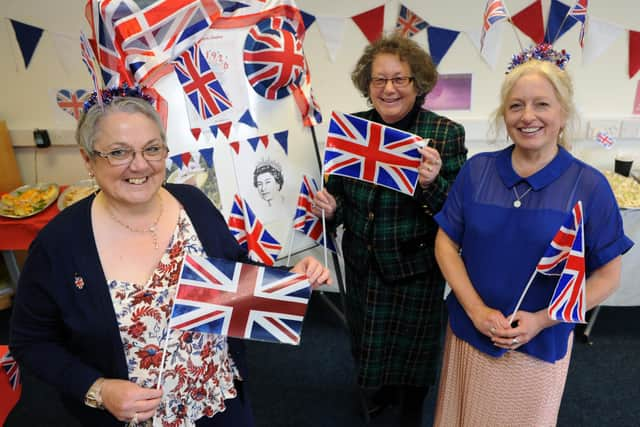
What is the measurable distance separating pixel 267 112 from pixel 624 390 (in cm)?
236

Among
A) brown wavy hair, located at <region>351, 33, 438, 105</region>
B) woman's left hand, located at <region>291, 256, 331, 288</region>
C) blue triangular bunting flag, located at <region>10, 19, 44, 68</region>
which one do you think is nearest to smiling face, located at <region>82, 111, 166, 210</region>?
woman's left hand, located at <region>291, 256, 331, 288</region>

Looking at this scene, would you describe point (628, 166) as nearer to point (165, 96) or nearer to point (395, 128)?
point (395, 128)

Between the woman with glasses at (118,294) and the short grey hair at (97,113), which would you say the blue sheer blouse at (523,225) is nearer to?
the woman with glasses at (118,294)

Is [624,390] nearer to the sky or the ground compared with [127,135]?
nearer to the ground

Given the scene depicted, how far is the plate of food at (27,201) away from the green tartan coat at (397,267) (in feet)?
7.03

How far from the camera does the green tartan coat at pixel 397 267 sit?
1685 mm

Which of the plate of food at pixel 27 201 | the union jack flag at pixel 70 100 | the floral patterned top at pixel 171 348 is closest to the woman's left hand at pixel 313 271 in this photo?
the floral patterned top at pixel 171 348

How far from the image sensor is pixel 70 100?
11.2 ft

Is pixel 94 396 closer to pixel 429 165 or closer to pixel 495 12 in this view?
pixel 429 165

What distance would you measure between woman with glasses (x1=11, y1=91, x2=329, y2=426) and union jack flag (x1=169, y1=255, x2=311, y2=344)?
6 cm

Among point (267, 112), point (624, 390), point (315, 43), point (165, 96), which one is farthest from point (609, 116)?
point (165, 96)

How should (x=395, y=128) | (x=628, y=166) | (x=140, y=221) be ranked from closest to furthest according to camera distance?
1. (x=140, y=221)
2. (x=395, y=128)
3. (x=628, y=166)

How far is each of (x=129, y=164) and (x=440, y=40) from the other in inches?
100

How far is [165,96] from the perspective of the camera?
1.73 meters
